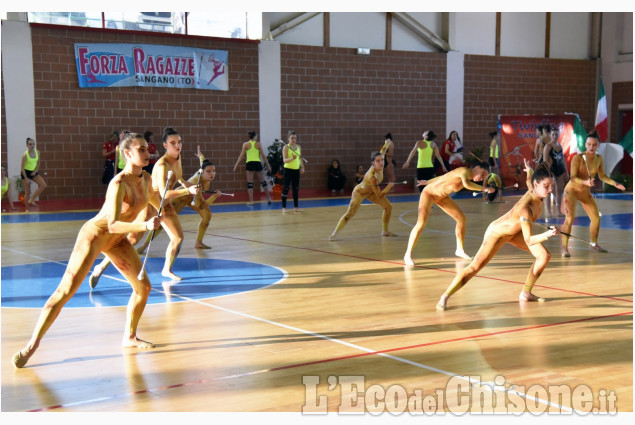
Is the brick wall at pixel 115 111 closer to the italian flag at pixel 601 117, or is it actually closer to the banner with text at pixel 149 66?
the banner with text at pixel 149 66

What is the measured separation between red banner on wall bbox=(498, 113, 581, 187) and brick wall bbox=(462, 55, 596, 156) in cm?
127

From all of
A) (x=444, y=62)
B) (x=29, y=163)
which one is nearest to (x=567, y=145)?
(x=444, y=62)

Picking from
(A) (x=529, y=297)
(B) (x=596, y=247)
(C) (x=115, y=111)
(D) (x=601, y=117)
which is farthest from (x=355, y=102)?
(A) (x=529, y=297)

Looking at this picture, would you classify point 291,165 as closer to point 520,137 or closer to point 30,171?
point 30,171

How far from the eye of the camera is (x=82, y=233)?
5559 mm

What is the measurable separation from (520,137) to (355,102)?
5598 mm

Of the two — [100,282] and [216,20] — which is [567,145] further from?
[100,282]

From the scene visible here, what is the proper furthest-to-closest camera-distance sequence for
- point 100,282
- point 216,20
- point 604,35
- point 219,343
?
point 604,35, point 216,20, point 100,282, point 219,343

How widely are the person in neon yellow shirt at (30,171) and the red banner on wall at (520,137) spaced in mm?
13711

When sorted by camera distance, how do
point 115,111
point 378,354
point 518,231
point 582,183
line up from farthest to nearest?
point 115,111 < point 582,183 < point 518,231 < point 378,354

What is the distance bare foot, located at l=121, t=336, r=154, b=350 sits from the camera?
19.6 ft

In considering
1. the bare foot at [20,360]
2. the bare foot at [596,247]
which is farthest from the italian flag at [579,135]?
the bare foot at [20,360]

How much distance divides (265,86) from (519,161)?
27.9 ft

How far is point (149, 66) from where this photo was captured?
20156mm
